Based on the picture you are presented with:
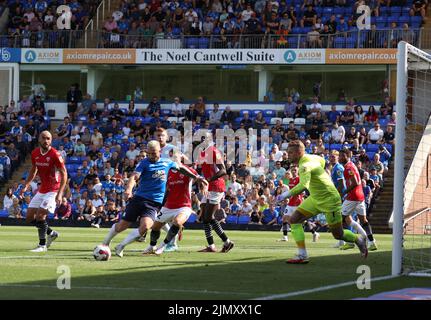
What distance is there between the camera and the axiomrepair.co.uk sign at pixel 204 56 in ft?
137

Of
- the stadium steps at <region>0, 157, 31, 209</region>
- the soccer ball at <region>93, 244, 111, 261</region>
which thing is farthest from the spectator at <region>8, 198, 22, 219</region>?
the soccer ball at <region>93, 244, 111, 261</region>

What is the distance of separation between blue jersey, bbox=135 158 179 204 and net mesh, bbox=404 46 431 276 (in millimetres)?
4001

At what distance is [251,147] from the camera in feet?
121

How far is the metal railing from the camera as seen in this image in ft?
134

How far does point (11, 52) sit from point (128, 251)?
2903 cm

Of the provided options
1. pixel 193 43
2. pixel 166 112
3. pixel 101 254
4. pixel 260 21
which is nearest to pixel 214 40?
pixel 193 43

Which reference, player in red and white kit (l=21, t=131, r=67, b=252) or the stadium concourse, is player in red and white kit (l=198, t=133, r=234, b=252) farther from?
the stadium concourse

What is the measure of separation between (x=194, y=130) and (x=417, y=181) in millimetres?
13371

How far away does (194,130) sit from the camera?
39344mm

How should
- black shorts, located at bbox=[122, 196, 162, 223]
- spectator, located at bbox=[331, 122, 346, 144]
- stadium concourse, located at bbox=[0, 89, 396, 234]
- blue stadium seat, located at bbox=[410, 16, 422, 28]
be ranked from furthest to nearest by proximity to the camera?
1. blue stadium seat, located at bbox=[410, 16, 422, 28]
2. spectator, located at bbox=[331, 122, 346, 144]
3. stadium concourse, located at bbox=[0, 89, 396, 234]
4. black shorts, located at bbox=[122, 196, 162, 223]

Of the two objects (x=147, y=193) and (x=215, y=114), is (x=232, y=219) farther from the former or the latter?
(x=147, y=193)

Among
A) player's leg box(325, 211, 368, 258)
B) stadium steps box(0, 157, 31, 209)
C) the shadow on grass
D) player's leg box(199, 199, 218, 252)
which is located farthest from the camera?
stadium steps box(0, 157, 31, 209)
